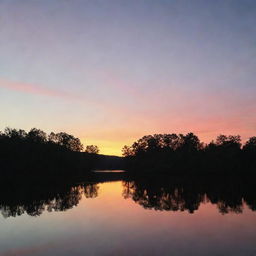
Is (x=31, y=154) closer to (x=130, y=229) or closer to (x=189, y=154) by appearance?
(x=189, y=154)

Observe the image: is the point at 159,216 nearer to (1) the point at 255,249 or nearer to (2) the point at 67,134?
(1) the point at 255,249

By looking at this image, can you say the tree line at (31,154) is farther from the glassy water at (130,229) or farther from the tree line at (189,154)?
the glassy water at (130,229)

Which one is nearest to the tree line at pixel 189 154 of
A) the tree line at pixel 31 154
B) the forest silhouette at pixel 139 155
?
the forest silhouette at pixel 139 155

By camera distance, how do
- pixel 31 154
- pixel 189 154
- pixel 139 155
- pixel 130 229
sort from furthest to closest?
1. pixel 139 155
2. pixel 189 154
3. pixel 31 154
4. pixel 130 229

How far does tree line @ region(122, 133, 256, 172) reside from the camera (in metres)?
125

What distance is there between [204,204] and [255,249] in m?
22.5

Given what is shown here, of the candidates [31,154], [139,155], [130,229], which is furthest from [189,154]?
[130,229]

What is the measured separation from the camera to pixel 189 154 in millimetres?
143000

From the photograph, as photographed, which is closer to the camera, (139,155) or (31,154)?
(31,154)

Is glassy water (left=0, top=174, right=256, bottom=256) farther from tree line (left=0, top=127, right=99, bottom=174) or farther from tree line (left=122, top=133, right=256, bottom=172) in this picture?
tree line (left=122, top=133, right=256, bottom=172)

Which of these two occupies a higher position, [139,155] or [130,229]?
[139,155]

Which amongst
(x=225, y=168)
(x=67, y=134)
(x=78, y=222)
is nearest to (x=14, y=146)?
(x=67, y=134)

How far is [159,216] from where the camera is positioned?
34312 millimetres

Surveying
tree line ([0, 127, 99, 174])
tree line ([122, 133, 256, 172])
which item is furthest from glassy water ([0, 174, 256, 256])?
tree line ([122, 133, 256, 172])
